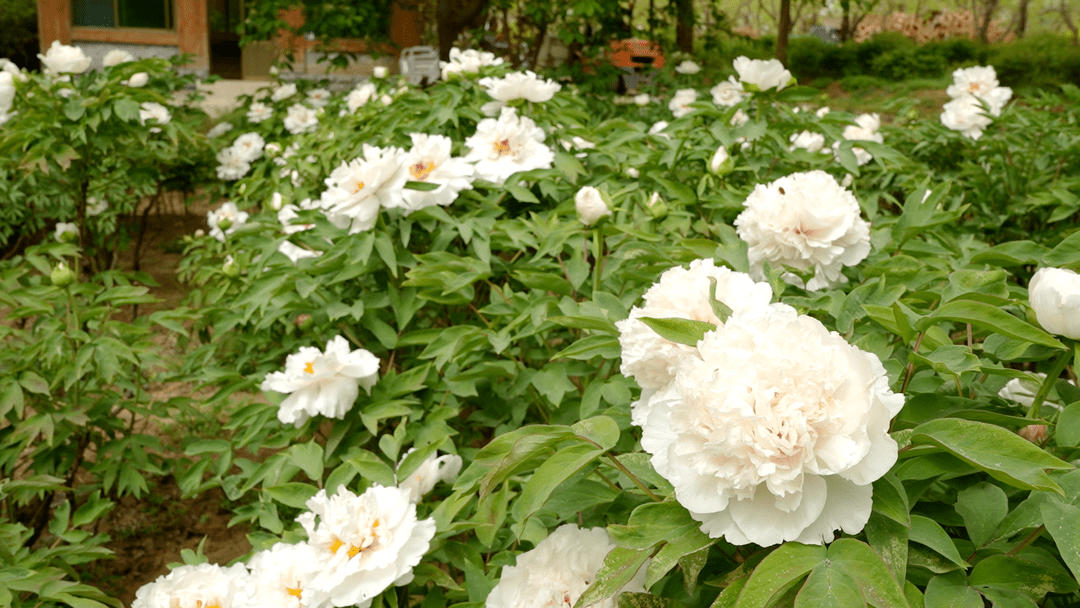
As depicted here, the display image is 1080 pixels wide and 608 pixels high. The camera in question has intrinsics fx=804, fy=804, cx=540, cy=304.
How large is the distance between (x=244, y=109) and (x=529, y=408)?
416 cm

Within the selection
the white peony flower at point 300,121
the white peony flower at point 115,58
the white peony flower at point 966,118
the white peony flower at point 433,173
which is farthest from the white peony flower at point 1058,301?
the white peony flower at point 300,121

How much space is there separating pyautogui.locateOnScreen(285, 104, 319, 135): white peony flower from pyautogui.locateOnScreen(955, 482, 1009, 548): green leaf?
3.70 m

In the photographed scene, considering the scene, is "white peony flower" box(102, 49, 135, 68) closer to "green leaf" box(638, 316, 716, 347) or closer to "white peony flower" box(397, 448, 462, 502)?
"white peony flower" box(397, 448, 462, 502)

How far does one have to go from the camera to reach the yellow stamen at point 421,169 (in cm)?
152

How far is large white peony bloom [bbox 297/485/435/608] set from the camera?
0.96 metres

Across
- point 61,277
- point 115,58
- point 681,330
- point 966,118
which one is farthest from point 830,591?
point 115,58

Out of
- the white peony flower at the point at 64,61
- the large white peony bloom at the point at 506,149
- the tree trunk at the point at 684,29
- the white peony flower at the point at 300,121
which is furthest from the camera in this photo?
the tree trunk at the point at 684,29

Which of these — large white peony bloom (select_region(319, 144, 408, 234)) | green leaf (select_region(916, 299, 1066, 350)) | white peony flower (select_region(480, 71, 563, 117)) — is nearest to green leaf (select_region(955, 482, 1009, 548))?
green leaf (select_region(916, 299, 1066, 350))

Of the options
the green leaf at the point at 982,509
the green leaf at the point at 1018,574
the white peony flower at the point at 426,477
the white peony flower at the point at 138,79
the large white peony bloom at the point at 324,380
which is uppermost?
the white peony flower at the point at 138,79

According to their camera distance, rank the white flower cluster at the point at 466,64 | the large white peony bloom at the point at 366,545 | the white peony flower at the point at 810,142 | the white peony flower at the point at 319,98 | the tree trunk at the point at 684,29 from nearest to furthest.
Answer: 1. the large white peony bloom at the point at 366,545
2. the white flower cluster at the point at 466,64
3. the white peony flower at the point at 810,142
4. the white peony flower at the point at 319,98
5. the tree trunk at the point at 684,29

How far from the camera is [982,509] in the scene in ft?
2.24

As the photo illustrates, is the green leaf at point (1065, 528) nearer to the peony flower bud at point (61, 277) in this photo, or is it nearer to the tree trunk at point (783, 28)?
the peony flower bud at point (61, 277)

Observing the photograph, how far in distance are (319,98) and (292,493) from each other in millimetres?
3579

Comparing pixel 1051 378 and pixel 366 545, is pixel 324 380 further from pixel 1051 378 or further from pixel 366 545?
pixel 1051 378
